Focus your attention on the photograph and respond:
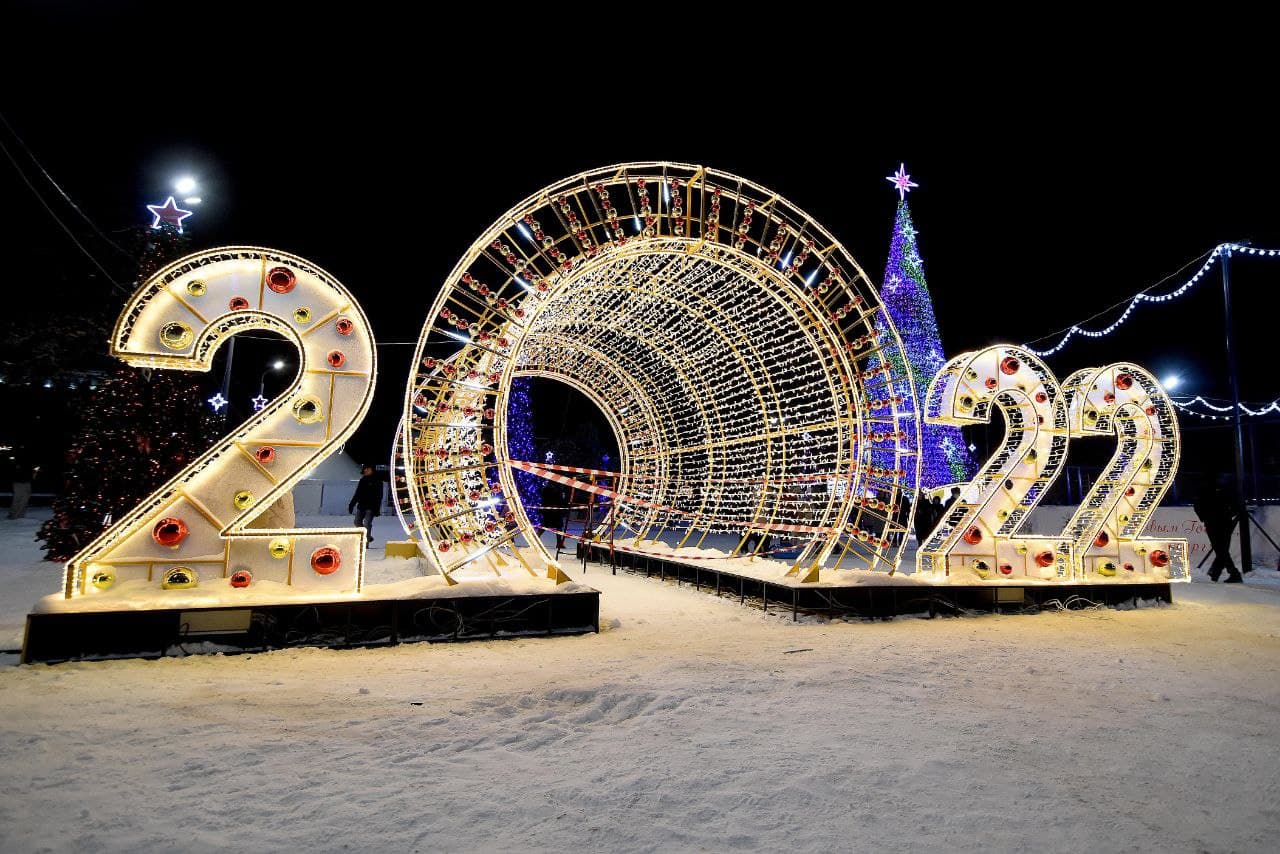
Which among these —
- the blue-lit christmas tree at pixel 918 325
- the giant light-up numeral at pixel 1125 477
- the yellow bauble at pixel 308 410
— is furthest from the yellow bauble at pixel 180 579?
the blue-lit christmas tree at pixel 918 325

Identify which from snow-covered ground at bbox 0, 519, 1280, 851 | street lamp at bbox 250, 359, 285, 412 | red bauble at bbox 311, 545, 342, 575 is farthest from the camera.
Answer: street lamp at bbox 250, 359, 285, 412

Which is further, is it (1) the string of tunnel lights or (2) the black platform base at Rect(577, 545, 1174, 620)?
(2) the black platform base at Rect(577, 545, 1174, 620)

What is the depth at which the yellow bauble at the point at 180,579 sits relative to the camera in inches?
201

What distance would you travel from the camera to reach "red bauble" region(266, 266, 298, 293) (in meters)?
5.60

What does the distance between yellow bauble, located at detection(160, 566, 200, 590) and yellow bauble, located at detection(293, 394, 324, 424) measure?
1.32 m

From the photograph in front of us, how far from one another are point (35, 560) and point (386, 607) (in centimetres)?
755

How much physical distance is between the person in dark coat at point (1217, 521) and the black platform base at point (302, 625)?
386 inches

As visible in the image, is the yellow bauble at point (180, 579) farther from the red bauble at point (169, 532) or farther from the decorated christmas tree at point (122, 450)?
the decorated christmas tree at point (122, 450)

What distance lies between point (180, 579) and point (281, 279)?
2365 millimetres

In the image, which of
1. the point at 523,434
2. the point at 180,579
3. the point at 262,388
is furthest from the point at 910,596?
the point at 262,388

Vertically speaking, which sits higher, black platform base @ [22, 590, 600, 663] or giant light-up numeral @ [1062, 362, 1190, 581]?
giant light-up numeral @ [1062, 362, 1190, 581]

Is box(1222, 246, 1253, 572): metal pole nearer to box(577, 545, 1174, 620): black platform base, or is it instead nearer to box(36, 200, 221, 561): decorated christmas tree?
box(577, 545, 1174, 620): black platform base

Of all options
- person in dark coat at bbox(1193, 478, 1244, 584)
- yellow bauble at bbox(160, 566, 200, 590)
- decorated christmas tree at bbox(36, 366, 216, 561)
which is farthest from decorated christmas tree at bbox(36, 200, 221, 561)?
person in dark coat at bbox(1193, 478, 1244, 584)

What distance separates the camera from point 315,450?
563 cm
